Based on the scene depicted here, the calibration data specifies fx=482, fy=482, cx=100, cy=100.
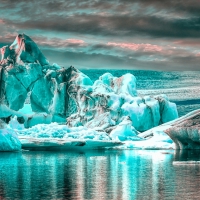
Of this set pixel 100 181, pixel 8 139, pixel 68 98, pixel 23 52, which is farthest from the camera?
pixel 23 52

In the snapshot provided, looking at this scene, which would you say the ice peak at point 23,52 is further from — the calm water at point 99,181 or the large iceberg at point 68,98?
the calm water at point 99,181

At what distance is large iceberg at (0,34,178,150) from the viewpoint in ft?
141

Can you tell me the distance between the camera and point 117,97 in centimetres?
4328

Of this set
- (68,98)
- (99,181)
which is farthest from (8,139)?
(68,98)

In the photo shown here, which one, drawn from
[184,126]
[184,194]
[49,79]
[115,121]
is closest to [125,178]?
[184,194]

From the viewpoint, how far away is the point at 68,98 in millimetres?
46031

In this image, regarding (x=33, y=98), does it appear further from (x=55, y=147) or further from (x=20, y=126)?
(x=55, y=147)

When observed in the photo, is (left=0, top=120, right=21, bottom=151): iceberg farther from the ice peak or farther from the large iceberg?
the ice peak

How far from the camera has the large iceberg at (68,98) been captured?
1690 inches

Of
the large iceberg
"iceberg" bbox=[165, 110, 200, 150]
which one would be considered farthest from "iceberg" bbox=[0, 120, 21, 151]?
the large iceberg

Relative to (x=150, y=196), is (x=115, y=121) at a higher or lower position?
higher

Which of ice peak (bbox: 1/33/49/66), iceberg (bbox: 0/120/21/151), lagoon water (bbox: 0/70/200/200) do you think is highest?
ice peak (bbox: 1/33/49/66)

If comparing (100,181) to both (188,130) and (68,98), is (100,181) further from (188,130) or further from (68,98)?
(68,98)

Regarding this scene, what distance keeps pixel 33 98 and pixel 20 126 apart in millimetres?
9673
